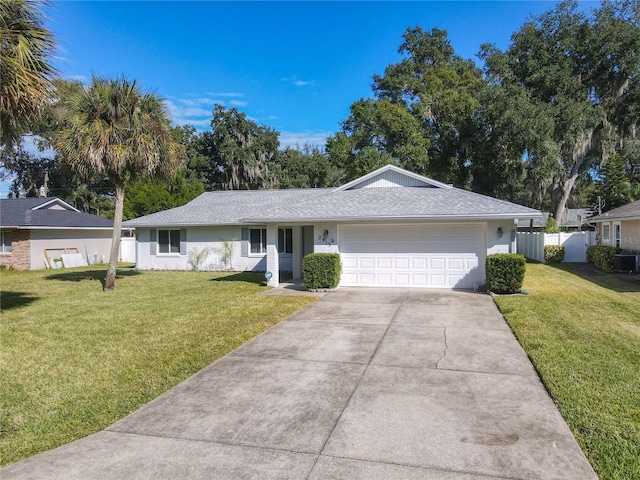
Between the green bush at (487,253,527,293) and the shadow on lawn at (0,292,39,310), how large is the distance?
12.5 metres

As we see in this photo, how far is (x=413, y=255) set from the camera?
13.1 m

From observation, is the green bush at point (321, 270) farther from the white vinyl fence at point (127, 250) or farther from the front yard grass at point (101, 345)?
the white vinyl fence at point (127, 250)

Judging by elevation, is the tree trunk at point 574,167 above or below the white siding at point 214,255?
above

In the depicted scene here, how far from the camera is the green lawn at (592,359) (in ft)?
12.1

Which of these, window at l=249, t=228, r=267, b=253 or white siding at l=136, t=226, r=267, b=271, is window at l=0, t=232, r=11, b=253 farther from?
window at l=249, t=228, r=267, b=253

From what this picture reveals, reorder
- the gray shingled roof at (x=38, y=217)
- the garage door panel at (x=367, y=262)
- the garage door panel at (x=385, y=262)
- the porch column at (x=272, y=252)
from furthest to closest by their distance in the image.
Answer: the gray shingled roof at (x=38, y=217), the porch column at (x=272, y=252), the garage door panel at (x=367, y=262), the garage door panel at (x=385, y=262)

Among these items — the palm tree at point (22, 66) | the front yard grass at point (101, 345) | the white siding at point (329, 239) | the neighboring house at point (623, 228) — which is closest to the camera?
the front yard grass at point (101, 345)

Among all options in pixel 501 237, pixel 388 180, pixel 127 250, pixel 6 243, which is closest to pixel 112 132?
pixel 388 180

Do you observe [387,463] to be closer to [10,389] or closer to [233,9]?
[10,389]

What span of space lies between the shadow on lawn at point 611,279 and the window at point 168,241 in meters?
17.2

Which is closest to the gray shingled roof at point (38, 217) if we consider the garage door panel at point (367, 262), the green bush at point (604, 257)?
the garage door panel at point (367, 262)

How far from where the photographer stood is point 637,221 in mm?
16891

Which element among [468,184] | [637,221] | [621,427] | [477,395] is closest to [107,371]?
[477,395]

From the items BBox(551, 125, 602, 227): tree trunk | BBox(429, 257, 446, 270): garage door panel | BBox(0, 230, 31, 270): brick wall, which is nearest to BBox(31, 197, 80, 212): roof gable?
BBox(0, 230, 31, 270): brick wall
